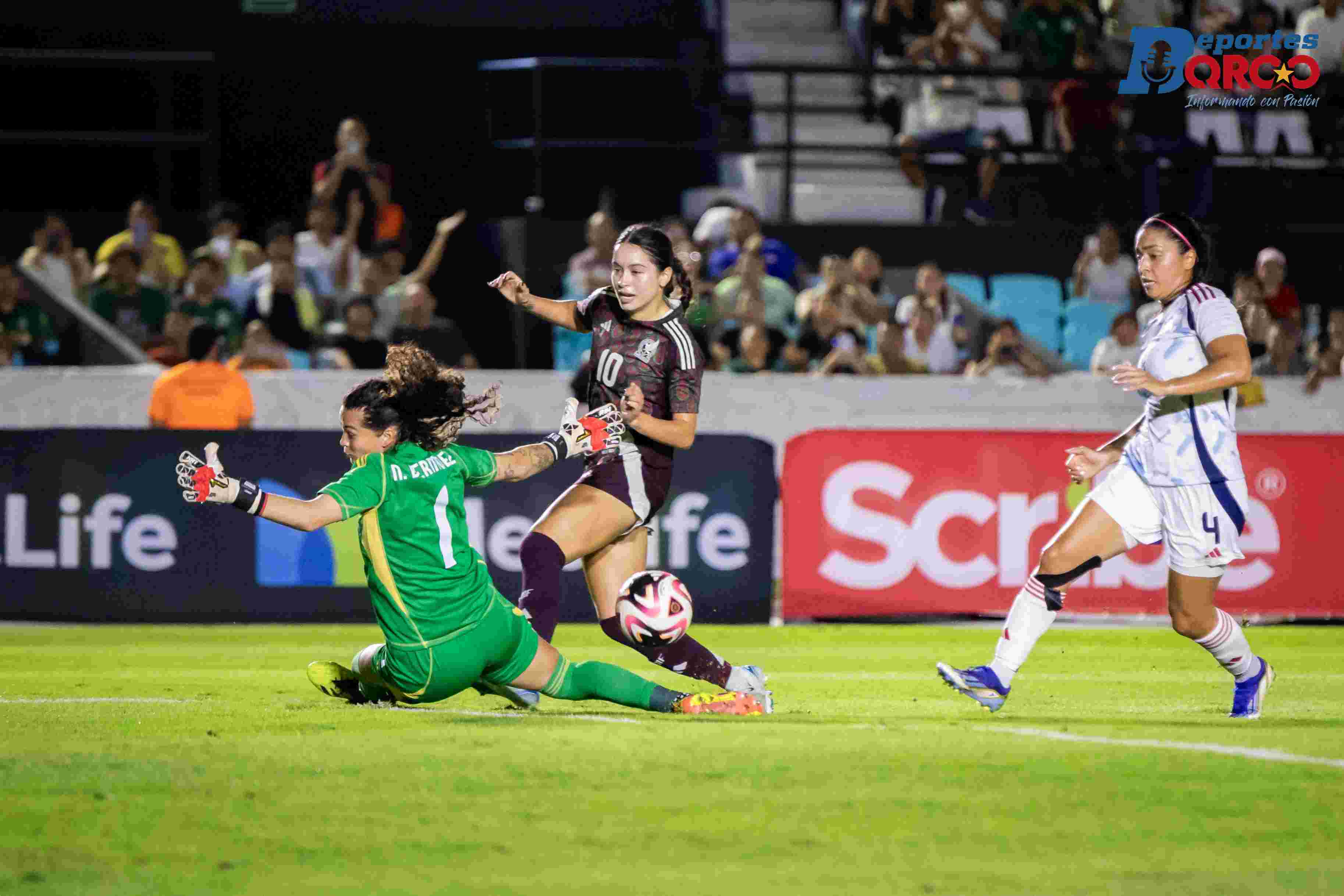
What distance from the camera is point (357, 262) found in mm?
17328

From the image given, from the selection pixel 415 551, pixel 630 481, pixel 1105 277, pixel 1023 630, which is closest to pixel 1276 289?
pixel 1105 277

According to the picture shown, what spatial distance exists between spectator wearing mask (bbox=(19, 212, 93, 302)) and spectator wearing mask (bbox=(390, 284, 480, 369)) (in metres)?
3.07

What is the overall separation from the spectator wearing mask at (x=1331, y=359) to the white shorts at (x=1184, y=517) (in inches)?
350

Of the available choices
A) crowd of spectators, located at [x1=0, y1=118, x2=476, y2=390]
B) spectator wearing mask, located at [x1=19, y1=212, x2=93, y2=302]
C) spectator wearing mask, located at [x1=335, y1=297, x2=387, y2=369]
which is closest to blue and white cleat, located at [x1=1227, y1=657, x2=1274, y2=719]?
crowd of spectators, located at [x1=0, y1=118, x2=476, y2=390]

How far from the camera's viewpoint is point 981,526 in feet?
46.1

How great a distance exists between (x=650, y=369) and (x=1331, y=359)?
10.5m

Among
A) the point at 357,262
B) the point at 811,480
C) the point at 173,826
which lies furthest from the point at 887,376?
the point at 173,826

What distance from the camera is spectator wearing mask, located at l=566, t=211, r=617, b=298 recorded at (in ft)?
55.1

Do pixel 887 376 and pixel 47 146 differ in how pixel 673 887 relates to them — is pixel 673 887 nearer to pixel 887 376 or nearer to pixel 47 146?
pixel 887 376

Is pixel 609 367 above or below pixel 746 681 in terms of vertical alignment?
above

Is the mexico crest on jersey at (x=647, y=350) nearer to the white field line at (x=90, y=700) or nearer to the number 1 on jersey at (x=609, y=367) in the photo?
the number 1 on jersey at (x=609, y=367)

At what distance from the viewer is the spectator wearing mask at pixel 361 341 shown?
1609 centimetres

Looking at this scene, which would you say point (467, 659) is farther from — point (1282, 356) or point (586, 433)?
point (1282, 356)

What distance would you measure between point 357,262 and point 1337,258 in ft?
33.1
